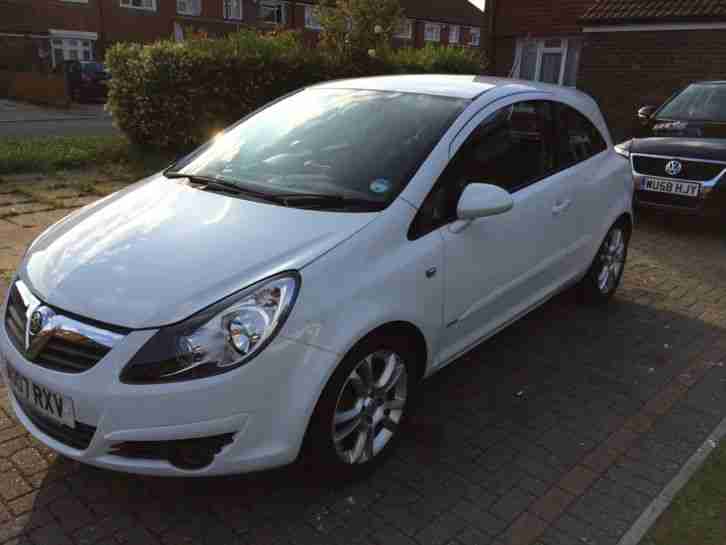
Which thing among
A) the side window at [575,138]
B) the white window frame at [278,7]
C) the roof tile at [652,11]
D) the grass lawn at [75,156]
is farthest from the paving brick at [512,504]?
the white window frame at [278,7]

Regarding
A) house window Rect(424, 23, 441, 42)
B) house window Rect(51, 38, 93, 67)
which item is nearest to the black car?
house window Rect(51, 38, 93, 67)

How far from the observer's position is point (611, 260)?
16.4ft

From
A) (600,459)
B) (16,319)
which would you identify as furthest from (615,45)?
(16,319)

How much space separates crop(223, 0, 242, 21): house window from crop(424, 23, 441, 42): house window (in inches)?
591

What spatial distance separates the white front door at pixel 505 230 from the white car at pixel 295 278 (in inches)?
0.5

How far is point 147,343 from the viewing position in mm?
2285

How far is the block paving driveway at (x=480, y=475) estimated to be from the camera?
8.46 feet

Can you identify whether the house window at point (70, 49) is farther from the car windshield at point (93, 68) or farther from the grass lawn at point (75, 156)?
the grass lawn at point (75, 156)

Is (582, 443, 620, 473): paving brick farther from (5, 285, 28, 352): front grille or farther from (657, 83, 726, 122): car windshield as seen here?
(657, 83, 726, 122): car windshield

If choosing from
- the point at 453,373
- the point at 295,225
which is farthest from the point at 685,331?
the point at 295,225

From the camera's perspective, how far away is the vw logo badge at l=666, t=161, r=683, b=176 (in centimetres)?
732

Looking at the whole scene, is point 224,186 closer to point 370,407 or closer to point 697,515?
point 370,407

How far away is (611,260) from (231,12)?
124 ft

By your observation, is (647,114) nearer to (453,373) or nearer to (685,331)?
(685,331)
